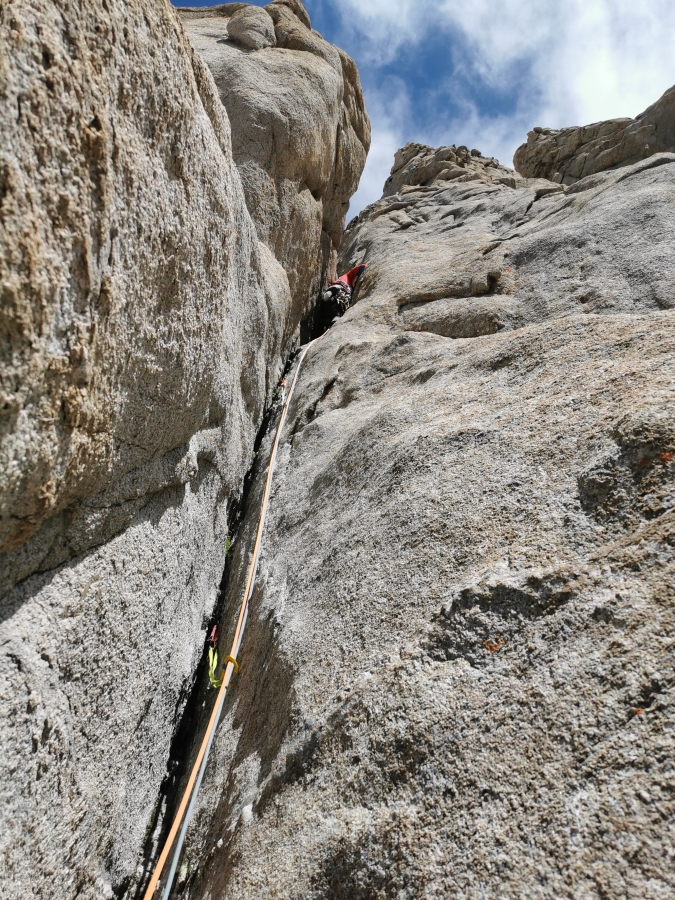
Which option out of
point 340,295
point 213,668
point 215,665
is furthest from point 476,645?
point 340,295

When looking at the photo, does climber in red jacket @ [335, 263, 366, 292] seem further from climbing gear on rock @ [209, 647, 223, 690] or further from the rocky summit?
climbing gear on rock @ [209, 647, 223, 690]

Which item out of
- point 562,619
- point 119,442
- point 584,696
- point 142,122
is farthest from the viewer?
point 119,442

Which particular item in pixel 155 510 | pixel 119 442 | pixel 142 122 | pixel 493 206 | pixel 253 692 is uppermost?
pixel 493 206

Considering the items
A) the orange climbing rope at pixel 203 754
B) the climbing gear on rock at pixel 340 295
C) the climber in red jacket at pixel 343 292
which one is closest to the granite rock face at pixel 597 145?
the climber in red jacket at pixel 343 292

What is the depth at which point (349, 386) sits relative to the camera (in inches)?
192

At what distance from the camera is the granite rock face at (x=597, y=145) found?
8969 mm

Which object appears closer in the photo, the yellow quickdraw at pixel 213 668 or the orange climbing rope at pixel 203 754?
the orange climbing rope at pixel 203 754

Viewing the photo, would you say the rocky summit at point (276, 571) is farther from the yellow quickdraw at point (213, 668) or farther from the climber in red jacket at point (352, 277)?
the climber in red jacket at point (352, 277)

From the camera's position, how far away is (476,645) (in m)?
1.89

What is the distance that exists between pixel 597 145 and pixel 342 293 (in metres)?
7.59

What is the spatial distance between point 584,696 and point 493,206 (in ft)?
27.3

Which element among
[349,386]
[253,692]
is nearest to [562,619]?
[253,692]

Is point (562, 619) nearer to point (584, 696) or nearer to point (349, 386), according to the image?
point (584, 696)

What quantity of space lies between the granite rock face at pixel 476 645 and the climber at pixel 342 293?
15.8ft
